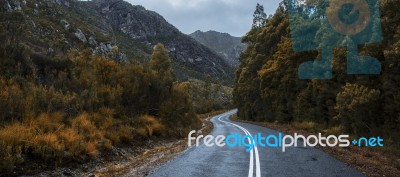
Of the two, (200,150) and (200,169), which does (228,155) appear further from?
(200,169)

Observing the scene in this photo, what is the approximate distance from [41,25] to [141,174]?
74.8m

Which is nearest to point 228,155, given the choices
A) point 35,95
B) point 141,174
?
point 141,174

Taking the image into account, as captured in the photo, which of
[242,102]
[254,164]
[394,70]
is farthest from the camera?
[242,102]

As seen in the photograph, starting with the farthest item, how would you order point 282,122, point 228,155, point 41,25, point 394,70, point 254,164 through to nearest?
point 41,25, point 282,122, point 394,70, point 228,155, point 254,164

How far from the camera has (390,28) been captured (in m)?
20.1

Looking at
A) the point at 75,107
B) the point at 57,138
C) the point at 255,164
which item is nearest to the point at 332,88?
the point at 255,164

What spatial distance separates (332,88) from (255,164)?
16.9 meters

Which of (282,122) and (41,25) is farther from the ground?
(41,25)

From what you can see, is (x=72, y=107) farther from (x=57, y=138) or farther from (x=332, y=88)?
(x=332, y=88)

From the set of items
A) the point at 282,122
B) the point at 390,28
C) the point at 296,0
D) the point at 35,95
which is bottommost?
the point at 282,122

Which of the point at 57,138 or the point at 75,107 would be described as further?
the point at 75,107
